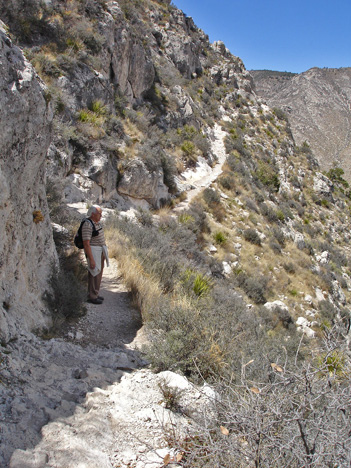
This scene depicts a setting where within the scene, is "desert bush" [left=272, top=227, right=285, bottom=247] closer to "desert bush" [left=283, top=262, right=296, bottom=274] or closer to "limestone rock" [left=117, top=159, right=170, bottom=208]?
"desert bush" [left=283, top=262, right=296, bottom=274]

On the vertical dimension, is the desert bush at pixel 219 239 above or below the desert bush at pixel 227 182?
below

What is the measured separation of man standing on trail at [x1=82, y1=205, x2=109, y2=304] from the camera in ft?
15.0

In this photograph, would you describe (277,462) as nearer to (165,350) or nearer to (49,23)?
(165,350)

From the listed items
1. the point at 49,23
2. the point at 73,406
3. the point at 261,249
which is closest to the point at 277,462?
A: the point at 73,406

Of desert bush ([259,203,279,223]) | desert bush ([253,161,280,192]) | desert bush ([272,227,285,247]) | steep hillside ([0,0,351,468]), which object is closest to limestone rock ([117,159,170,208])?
steep hillside ([0,0,351,468])

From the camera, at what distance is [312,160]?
3011cm

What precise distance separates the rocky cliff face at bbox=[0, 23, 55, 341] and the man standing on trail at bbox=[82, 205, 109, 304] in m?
0.74

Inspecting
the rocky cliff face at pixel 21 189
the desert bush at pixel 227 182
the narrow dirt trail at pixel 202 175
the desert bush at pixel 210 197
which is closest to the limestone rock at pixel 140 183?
the narrow dirt trail at pixel 202 175

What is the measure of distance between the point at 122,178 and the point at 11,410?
382 inches

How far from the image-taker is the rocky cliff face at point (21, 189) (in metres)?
2.96

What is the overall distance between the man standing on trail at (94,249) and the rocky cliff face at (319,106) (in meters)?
50.1

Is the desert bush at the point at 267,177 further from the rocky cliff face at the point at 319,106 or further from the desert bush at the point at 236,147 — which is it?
the rocky cliff face at the point at 319,106

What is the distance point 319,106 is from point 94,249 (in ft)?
240

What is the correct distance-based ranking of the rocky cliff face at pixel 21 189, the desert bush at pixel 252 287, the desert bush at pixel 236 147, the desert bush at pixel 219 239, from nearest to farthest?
the rocky cliff face at pixel 21 189 → the desert bush at pixel 252 287 → the desert bush at pixel 219 239 → the desert bush at pixel 236 147
